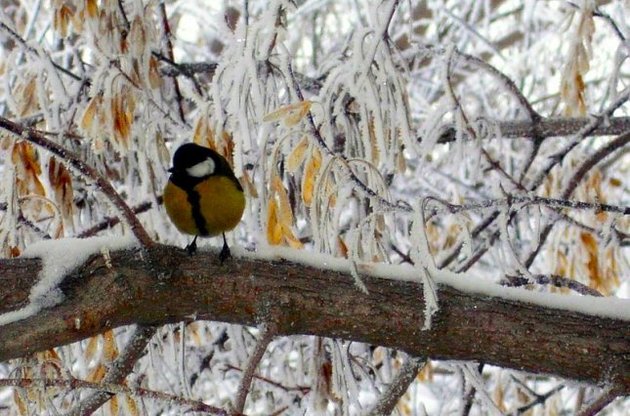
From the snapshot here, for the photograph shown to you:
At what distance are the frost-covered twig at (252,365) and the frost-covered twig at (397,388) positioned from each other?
0.23 metres

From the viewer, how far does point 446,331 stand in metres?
1.73

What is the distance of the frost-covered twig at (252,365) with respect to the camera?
4.60ft

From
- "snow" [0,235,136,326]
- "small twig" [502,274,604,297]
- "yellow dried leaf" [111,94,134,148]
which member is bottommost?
"small twig" [502,274,604,297]

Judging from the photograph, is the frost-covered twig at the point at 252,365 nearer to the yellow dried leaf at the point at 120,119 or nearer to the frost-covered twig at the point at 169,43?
the yellow dried leaf at the point at 120,119

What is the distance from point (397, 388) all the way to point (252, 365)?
0.34 m

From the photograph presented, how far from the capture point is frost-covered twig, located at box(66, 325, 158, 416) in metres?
1.62

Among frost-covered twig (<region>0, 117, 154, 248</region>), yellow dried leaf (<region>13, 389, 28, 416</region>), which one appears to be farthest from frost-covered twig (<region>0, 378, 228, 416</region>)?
yellow dried leaf (<region>13, 389, 28, 416</region>)

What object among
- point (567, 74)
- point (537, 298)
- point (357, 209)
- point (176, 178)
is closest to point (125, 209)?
point (176, 178)

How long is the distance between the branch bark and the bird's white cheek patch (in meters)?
0.37

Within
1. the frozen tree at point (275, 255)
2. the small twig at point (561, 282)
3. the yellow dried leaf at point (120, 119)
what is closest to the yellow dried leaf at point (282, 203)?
the frozen tree at point (275, 255)

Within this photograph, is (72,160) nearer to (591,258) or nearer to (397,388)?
(397,388)

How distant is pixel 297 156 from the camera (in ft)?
5.68

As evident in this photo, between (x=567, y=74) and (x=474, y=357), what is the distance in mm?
922

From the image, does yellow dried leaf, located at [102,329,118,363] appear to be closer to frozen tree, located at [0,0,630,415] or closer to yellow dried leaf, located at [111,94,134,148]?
frozen tree, located at [0,0,630,415]
